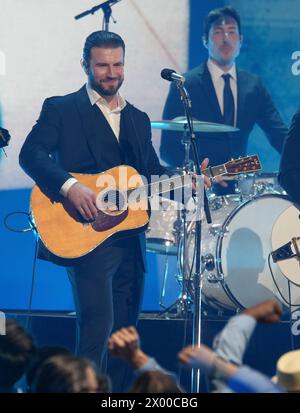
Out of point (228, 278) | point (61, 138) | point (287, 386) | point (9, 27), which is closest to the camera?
point (287, 386)

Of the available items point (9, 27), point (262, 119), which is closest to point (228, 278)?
point (262, 119)

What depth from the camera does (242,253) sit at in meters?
7.14

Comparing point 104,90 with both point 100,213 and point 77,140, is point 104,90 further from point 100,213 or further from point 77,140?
point 100,213

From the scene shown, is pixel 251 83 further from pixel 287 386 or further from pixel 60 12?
pixel 287 386

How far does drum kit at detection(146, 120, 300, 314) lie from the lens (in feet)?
23.1

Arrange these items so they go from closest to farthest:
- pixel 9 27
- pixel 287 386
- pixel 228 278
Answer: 1. pixel 287 386
2. pixel 228 278
3. pixel 9 27

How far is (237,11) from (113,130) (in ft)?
8.21

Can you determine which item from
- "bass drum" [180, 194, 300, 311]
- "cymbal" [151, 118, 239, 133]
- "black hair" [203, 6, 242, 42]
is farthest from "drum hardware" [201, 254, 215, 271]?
"black hair" [203, 6, 242, 42]

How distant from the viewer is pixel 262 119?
789cm

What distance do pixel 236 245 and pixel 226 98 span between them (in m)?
1.44

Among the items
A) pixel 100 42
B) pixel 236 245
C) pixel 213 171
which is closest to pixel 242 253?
pixel 236 245

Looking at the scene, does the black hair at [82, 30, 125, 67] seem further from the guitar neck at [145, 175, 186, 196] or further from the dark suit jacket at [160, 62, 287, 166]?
the dark suit jacket at [160, 62, 287, 166]

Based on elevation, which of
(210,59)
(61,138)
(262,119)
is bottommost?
(61,138)

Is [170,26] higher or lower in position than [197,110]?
higher
